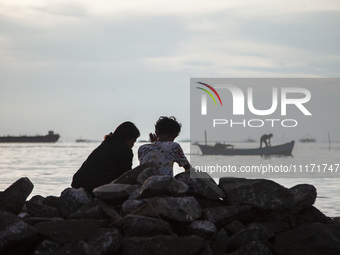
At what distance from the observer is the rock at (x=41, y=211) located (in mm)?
8578

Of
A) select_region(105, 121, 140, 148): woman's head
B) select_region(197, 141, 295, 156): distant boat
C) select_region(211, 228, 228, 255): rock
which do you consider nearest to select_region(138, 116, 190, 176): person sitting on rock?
select_region(105, 121, 140, 148): woman's head

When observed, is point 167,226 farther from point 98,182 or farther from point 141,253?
point 98,182

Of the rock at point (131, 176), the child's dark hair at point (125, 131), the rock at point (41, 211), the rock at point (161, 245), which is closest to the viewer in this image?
the rock at point (161, 245)

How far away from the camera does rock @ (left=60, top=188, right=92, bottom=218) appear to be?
8.42m

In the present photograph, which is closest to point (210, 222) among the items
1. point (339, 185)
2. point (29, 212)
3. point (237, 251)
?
point (237, 251)

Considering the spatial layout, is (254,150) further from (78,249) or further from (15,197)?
(78,249)

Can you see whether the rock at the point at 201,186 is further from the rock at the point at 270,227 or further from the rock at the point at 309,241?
the rock at the point at 309,241

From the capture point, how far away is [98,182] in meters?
9.52

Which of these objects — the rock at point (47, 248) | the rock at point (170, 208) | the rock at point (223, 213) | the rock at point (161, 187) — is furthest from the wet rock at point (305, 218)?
the rock at point (47, 248)

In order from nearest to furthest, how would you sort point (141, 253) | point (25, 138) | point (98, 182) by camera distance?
point (141, 253) → point (98, 182) → point (25, 138)

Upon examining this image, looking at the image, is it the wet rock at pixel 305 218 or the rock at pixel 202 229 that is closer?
the rock at pixel 202 229

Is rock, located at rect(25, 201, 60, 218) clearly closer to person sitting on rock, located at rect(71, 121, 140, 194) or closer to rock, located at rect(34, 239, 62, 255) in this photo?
rock, located at rect(34, 239, 62, 255)

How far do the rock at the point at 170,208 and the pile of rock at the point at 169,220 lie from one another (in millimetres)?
12

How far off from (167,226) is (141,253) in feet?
1.77
